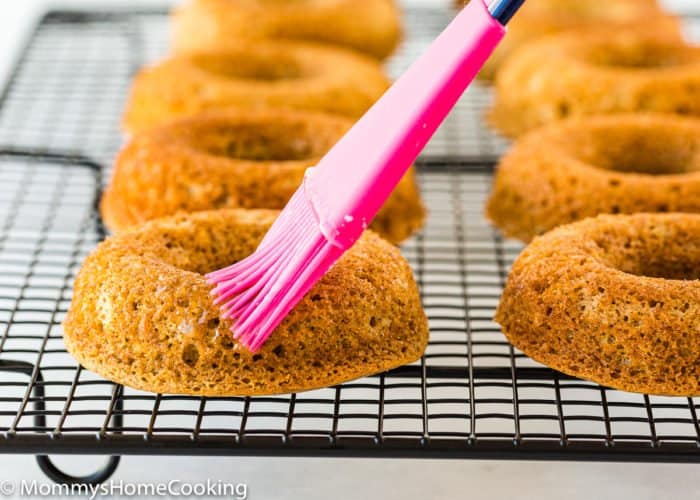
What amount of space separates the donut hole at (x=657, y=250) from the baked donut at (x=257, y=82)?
850 mm

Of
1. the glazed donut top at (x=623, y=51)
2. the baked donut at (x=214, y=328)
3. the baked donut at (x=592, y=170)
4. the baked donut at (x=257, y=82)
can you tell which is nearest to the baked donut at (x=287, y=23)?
the baked donut at (x=257, y=82)

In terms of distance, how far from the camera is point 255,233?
189 centimetres

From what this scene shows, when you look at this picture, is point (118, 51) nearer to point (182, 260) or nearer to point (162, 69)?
point (162, 69)

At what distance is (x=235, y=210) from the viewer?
6.40 ft

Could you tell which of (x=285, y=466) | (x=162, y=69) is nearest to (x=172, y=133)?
(x=162, y=69)

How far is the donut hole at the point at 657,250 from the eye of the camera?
6.19 ft

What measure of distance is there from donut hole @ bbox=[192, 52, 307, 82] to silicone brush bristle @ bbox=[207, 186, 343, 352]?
1156mm

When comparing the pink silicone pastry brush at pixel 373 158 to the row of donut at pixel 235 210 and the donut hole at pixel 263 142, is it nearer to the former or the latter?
the row of donut at pixel 235 210

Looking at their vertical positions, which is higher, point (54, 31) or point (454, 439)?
point (454, 439)

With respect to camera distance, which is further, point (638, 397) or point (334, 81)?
point (334, 81)

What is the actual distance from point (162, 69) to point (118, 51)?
0.76m

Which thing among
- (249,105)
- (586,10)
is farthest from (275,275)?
(586,10)

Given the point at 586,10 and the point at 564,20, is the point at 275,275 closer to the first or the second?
the point at 564,20

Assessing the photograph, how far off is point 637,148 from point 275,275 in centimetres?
102
